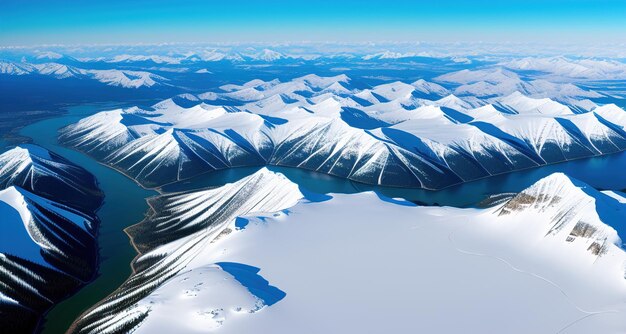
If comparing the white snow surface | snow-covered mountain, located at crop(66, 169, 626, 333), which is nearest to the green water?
snow-covered mountain, located at crop(66, 169, 626, 333)

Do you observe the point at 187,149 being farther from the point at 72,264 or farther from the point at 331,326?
the point at 331,326

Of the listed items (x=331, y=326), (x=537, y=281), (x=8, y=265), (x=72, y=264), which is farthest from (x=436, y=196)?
(x=8, y=265)

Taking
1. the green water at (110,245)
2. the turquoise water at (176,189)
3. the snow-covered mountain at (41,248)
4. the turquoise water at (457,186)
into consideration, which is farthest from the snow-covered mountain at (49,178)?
the turquoise water at (457,186)

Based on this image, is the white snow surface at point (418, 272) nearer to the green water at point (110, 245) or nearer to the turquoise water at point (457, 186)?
the green water at point (110, 245)

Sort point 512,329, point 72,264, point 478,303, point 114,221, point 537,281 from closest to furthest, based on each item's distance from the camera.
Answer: point 512,329
point 478,303
point 537,281
point 72,264
point 114,221

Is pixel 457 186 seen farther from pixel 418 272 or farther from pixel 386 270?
pixel 386 270

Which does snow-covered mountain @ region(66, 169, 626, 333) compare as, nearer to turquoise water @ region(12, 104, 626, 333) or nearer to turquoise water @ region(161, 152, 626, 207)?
turquoise water @ region(12, 104, 626, 333)
